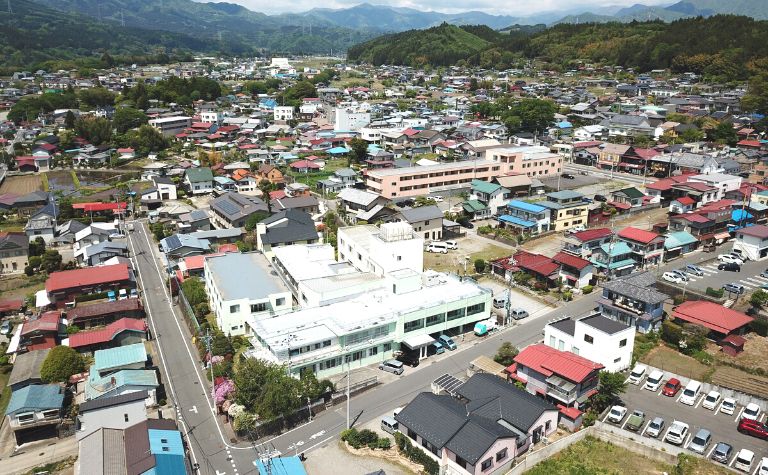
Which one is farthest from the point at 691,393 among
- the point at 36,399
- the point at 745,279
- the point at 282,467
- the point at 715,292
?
the point at 36,399

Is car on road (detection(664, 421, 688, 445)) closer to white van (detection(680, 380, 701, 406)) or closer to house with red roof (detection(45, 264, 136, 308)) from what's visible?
white van (detection(680, 380, 701, 406))

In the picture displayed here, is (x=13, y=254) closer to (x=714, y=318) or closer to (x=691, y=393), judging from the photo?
(x=691, y=393)

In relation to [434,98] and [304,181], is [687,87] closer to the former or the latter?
[434,98]

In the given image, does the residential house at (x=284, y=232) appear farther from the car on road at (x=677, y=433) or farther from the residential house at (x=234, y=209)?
the car on road at (x=677, y=433)

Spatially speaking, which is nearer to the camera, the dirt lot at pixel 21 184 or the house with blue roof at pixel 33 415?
the house with blue roof at pixel 33 415

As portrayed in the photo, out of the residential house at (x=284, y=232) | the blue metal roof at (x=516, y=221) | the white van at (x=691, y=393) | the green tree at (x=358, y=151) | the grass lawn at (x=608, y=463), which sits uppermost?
the green tree at (x=358, y=151)

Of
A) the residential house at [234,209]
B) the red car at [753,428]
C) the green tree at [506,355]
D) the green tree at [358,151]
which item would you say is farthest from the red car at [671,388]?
the green tree at [358,151]

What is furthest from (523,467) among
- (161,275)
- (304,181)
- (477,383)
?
(304,181)

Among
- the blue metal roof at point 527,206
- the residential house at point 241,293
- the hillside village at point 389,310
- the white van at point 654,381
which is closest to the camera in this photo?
the hillside village at point 389,310
